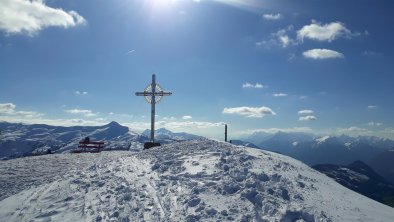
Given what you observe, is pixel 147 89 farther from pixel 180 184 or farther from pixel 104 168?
pixel 180 184

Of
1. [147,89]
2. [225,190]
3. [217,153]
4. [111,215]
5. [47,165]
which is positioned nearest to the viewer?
[111,215]

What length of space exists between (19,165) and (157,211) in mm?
17910

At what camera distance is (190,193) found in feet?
51.0

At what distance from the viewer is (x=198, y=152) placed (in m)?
22.7

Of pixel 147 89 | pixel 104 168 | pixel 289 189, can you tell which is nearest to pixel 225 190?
pixel 289 189

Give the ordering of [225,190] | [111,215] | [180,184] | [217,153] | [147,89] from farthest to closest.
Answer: [147,89]
[217,153]
[180,184]
[225,190]
[111,215]

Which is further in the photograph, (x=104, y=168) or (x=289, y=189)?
(x=104, y=168)

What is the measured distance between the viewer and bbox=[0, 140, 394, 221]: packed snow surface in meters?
13.8

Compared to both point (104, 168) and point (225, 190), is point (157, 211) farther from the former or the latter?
point (104, 168)

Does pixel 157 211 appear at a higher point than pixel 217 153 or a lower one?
lower

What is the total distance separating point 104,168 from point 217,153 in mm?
7232

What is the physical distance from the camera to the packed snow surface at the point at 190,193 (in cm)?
1384

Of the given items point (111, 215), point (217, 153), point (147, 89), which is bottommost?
point (111, 215)

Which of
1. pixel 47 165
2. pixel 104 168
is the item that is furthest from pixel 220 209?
pixel 47 165
